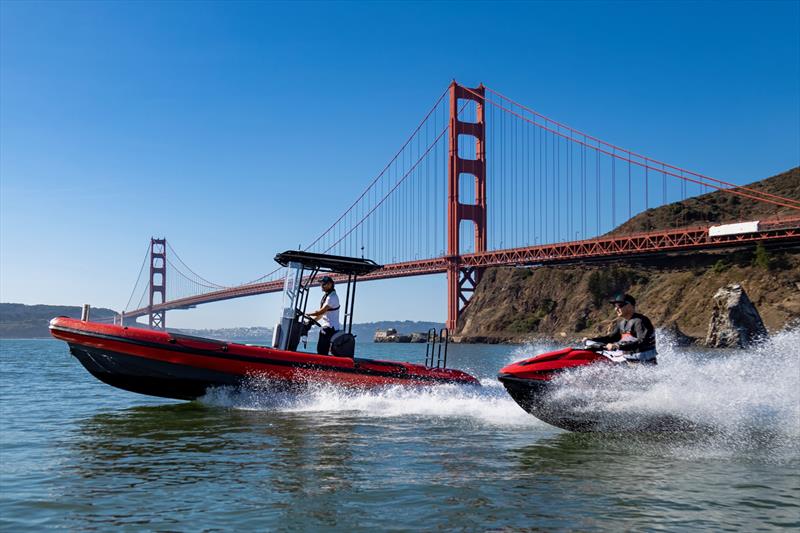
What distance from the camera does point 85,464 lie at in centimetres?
667

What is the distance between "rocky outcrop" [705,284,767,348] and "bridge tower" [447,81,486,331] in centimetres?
2119

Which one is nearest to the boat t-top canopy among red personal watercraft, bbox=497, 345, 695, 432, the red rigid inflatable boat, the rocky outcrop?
the red rigid inflatable boat

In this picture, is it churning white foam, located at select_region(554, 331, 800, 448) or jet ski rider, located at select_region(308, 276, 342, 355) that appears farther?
jet ski rider, located at select_region(308, 276, 342, 355)

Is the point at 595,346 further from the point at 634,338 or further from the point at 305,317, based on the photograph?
the point at 305,317

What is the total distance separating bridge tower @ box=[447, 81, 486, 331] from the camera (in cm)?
6081

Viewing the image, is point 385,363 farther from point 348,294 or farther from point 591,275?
point 591,275

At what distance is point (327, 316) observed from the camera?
36.2 ft

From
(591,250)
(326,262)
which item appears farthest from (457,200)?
(326,262)

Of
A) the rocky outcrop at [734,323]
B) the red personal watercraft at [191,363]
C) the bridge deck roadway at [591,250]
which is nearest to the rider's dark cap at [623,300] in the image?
the red personal watercraft at [191,363]

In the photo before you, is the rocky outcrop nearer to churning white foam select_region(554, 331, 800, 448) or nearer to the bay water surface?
the bay water surface

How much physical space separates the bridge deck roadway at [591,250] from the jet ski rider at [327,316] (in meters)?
31.2

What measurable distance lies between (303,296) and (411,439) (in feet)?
12.4

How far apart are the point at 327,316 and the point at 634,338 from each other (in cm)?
474

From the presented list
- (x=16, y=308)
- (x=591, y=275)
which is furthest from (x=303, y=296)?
(x=16, y=308)
